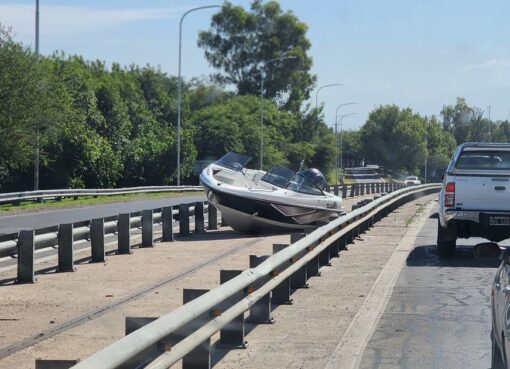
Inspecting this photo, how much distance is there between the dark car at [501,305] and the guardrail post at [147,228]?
12741 millimetres

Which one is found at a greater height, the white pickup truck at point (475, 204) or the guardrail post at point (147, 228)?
the white pickup truck at point (475, 204)

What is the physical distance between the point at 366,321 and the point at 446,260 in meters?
7.00

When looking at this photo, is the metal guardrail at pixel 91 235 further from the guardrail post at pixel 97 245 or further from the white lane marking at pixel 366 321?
the white lane marking at pixel 366 321

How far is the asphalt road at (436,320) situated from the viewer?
881 centimetres

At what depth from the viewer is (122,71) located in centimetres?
9744

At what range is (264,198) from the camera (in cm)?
2302

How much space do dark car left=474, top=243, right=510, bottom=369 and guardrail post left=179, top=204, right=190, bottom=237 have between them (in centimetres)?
1581

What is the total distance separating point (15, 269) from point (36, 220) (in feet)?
47.2

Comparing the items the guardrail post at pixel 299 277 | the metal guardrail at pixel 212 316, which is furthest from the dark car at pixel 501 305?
the guardrail post at pixel 299 277

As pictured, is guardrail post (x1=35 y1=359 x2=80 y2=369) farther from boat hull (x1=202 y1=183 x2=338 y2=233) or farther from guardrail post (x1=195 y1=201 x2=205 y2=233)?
guardrail post (x1=195 y1=201 x2=205 y2=233)

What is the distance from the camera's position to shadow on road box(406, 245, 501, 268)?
16.7 metres

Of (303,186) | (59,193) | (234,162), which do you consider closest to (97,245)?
(303,186)

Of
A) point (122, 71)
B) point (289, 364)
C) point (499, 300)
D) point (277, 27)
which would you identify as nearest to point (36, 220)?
point (289, 364)

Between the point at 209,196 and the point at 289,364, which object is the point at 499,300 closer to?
the point at 289,364
